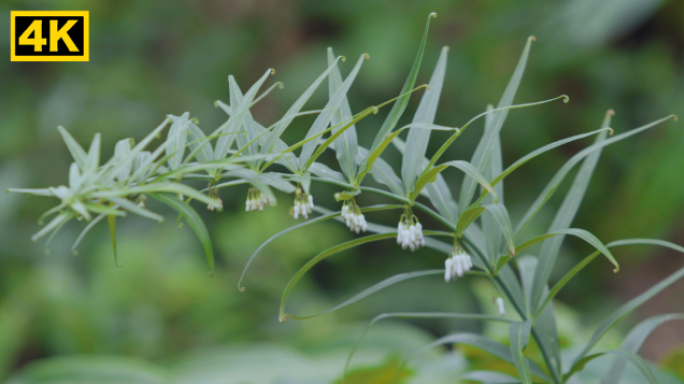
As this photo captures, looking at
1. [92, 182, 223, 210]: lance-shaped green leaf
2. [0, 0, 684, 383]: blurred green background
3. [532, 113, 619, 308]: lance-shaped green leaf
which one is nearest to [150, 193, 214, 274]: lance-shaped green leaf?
[92, 182, 223, 210]: lance-shaped green leaf

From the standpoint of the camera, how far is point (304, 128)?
1766mm

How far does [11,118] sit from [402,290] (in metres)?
1.80

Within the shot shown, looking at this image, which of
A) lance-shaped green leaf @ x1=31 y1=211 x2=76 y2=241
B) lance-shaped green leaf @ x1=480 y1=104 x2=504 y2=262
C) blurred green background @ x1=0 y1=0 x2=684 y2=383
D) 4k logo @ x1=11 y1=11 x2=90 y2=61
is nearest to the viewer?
lance-shaped green leaf @ x1=31 y1=211 x2=76 y2=241

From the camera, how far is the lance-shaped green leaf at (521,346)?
30 cm

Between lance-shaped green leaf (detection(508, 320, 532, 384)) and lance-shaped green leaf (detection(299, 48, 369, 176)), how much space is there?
0.15 m

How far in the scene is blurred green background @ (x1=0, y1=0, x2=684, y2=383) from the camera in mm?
1496

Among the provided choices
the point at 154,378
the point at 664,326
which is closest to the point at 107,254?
the point at 154,378

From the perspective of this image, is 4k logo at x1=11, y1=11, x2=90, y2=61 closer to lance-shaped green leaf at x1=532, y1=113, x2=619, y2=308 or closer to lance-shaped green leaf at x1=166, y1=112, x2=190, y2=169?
lance-shaped green leaf at x1=166, y1=112, x2=190, y2=169

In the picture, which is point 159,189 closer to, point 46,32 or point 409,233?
point 409,233

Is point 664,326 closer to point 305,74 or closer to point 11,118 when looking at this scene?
point 305,74

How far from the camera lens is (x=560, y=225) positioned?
386 mm

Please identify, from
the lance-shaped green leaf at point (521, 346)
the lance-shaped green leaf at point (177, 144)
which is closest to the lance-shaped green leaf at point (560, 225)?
the lance-shaped green leaf at point (521, 346)

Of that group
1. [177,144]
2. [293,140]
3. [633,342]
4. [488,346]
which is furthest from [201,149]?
[293,140]

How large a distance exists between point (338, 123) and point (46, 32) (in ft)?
3.30
